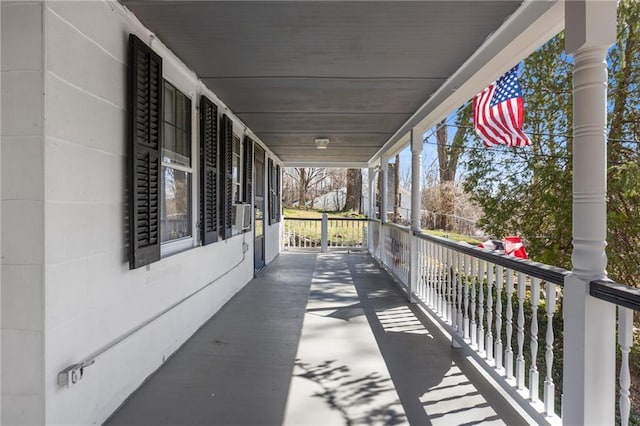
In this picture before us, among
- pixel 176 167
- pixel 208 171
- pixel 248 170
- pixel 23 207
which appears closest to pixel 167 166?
pixel 176 167

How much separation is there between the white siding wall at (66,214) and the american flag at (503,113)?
10.1 ft

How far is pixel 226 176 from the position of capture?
4.69 m

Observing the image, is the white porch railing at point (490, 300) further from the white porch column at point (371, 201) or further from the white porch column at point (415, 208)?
the white porch column at point (371, 201)

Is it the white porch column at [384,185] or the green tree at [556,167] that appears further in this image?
the white porch column at [384,185]

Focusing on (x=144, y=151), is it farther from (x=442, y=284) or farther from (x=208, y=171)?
(x=442, y=284)

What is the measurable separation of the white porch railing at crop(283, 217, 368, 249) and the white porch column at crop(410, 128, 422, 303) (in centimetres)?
615

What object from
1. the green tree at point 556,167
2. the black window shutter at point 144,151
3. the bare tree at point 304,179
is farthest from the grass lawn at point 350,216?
the black window shutter at point 144,151

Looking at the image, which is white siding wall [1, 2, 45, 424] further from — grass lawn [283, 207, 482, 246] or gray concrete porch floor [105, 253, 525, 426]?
grass lawn [283, 207, 482, 246]

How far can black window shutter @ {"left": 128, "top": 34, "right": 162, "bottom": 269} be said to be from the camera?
7.93 feet

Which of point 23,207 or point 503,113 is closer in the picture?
point 23,207

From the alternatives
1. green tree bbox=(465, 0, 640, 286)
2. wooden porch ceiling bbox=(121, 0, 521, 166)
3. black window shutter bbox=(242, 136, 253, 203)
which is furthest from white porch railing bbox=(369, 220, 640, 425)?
black window shutter bbox=(242, 136, 253, 203)

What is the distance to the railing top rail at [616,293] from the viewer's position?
151 cm

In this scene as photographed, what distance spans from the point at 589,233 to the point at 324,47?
207 cm

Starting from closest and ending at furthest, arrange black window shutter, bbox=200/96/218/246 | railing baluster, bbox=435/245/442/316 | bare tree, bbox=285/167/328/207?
black window shutter, bbox=200/96/218/246
railing baluster, bbox=435/245/442/316
bare tree, bbox=285/167/328/207
